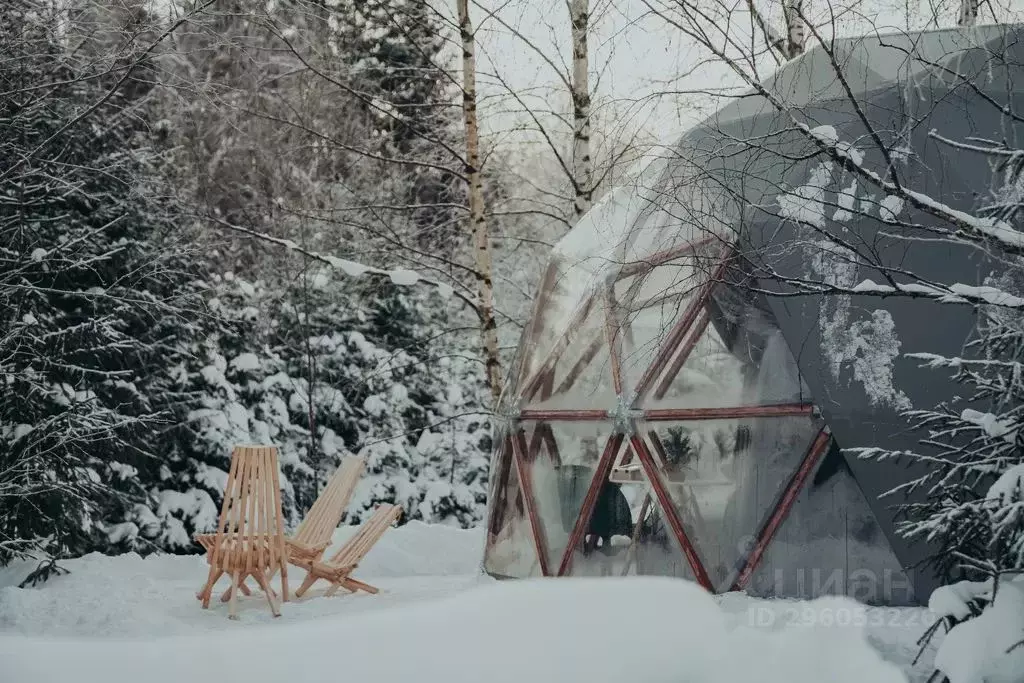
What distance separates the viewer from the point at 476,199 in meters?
9.04

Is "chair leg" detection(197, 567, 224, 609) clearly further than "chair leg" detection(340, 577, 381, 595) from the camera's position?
No

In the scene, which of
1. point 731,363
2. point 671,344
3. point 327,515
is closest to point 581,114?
point 671,344

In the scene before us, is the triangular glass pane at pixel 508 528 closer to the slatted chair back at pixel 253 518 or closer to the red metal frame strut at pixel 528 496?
the red metal frame strut at pixel 528 496

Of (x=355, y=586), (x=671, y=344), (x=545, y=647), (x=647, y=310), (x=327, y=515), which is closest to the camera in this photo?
(x=545, y=647)

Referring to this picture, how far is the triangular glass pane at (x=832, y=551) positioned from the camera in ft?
17.5

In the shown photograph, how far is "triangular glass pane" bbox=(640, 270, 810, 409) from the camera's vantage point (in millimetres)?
5641

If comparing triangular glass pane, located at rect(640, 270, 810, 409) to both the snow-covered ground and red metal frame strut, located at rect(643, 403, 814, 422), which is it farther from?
the snow-covered ground

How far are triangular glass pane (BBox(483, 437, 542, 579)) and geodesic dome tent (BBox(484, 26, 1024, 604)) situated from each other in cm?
19

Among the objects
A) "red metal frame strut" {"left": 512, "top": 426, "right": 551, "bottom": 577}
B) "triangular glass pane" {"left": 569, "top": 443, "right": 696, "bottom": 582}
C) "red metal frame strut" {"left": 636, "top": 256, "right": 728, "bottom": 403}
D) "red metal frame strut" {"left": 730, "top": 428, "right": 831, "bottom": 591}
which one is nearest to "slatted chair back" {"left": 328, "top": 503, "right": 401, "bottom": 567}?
"red metal frame strut" {"left": 512, "top": 426, "right": 551, "bottom": 577}

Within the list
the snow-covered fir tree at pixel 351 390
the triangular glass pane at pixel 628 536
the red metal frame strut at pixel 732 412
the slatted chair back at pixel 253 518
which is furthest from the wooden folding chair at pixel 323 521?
the snow-covered fir tree at pixel 351 390

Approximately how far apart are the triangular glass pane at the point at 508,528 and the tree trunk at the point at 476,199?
158 centimetres

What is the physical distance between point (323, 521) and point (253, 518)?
1.10m

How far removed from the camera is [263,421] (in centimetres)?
1268

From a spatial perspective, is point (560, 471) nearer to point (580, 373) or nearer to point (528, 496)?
point (528, 496)
